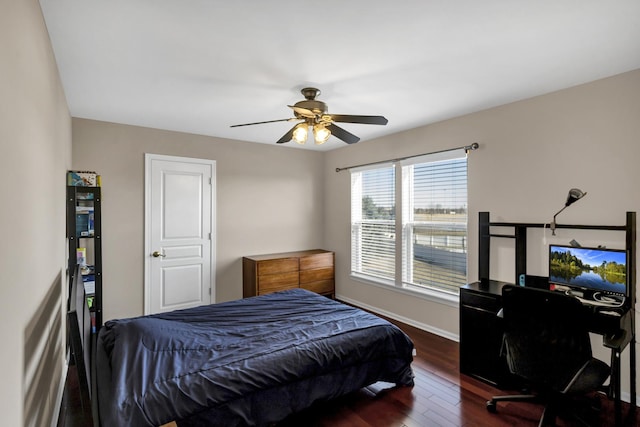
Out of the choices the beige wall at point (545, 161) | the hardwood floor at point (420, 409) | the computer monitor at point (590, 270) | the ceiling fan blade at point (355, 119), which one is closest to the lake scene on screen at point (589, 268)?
the computer monitor at point (590, 270)

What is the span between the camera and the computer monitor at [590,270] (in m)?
2.38

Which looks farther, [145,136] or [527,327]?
[145,136]

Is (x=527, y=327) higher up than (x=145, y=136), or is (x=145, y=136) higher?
(x=145, y=136)

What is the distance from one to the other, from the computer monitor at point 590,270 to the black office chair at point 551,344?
2.06 ft

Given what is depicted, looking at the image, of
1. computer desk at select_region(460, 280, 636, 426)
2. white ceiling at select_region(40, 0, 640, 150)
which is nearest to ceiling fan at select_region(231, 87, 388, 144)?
white ceiling at select_region(40, 0, 640, 150)

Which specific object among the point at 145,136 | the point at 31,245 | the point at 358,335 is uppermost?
the point at 145,136

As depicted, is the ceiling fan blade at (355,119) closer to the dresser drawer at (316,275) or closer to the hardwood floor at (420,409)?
the hardwood floor at (420,409)

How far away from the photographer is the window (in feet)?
12.1

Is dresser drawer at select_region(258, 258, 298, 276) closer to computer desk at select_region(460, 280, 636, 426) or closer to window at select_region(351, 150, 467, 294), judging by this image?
window at select_region(351, 150, 467, 294)

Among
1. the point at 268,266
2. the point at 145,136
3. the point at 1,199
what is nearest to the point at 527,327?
the point at 1,199

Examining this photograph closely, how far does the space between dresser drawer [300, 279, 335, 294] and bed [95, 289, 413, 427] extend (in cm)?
191

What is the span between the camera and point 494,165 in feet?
10.8

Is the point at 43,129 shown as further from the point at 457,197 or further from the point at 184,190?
the point at 457,197

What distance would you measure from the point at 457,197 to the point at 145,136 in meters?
3.75
